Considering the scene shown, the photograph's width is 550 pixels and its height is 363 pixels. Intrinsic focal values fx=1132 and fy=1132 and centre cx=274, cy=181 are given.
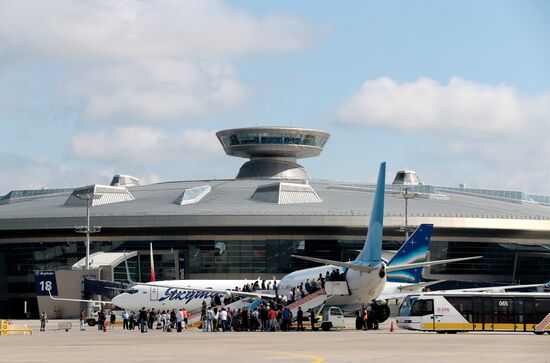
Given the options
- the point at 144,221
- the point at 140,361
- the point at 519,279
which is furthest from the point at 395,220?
the point at 140,361

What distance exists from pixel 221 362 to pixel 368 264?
109ft

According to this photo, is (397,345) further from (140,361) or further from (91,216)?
(91,216)

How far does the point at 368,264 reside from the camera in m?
68.6

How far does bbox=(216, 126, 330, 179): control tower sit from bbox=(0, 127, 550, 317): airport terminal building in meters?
16.6

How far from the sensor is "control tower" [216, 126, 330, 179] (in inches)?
6097

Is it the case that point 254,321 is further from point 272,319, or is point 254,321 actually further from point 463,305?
point 463,305

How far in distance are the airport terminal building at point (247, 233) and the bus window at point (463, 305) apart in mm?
54816

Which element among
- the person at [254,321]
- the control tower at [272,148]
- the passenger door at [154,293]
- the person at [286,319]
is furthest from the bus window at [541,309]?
the control tower at [272,148]

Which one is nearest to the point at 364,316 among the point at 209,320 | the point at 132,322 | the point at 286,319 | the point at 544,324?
the point at 286,319

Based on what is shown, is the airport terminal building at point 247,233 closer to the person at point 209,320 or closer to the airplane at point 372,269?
the person at point 209,320

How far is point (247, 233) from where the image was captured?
125m

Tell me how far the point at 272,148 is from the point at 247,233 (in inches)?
1269

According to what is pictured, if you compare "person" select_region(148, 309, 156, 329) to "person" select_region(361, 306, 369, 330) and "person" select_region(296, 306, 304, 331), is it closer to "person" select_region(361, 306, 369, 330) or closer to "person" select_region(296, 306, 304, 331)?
"person" select_region(296, 306, 304, 331)

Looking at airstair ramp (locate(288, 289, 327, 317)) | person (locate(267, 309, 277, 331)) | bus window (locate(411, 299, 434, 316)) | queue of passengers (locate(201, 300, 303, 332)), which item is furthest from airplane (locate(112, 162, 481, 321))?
person (locate(267, 309, 277, 331))
